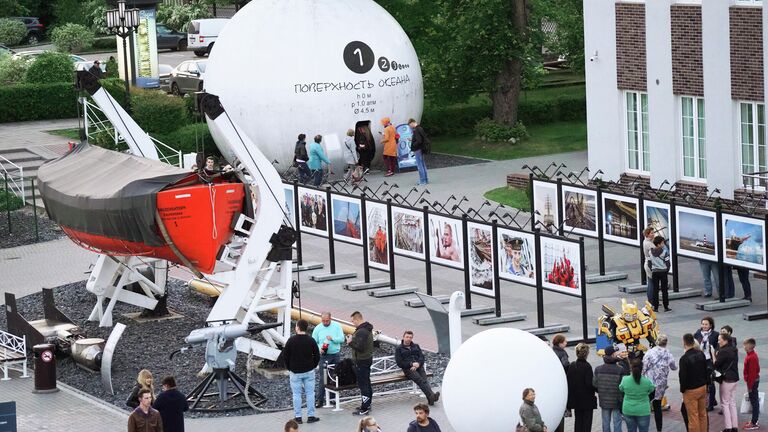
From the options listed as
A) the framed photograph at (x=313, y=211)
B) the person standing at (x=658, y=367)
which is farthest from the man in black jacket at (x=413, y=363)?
the framed photograph at (x=313, y=211)

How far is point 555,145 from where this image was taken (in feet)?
142

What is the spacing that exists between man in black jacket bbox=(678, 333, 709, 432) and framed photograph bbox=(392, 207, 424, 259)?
8.36m

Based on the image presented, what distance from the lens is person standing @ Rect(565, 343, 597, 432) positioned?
61.3 ft

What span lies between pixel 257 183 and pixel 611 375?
7007mm

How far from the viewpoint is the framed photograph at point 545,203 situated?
2847 centimetres

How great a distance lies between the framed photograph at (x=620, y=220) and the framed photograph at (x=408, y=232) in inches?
134

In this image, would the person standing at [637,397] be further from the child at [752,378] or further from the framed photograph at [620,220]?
the framed photograph at [620,220]

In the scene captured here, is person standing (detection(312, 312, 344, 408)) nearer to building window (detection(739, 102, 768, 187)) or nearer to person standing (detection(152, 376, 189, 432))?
person standing (detection(152, 376, 189, 432))

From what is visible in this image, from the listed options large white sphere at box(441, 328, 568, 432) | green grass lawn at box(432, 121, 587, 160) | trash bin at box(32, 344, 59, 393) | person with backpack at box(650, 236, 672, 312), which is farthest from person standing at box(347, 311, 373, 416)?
green grass lawn at box(432, 121, 587, 160)

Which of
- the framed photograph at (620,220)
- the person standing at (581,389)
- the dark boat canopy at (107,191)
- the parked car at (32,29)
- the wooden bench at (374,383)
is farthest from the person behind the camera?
the parked car at (32,29)

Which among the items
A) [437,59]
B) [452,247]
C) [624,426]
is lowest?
[624,426]

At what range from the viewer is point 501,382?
17.9 metres

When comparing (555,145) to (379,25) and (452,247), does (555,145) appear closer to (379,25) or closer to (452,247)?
(379,25)

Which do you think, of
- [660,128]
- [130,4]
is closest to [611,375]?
[660,128]
